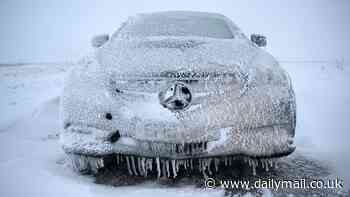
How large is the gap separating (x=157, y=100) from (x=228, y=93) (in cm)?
48

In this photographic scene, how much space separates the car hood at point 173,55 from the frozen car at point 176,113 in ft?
0.04

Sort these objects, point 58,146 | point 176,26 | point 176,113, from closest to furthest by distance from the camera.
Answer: point 176,113, point 58,146, point 176,26

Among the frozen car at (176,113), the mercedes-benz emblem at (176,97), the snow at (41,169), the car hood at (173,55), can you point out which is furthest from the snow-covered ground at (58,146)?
the car hood at (173,55)

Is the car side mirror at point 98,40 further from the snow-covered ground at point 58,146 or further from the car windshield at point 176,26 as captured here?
the snow-covered ground at point 58,146

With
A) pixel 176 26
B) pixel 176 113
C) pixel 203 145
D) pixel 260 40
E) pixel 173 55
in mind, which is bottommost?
pixel 203 145

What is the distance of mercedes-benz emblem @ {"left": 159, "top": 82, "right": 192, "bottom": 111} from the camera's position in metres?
1.87

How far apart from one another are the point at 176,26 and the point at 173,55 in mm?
1123

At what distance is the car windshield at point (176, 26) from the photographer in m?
3.08

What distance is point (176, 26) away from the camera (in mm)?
3229

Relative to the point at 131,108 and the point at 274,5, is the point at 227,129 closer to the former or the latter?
the point at 131,108

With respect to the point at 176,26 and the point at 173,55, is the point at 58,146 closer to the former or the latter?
the point at 173,55

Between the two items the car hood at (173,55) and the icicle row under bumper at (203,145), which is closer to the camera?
the icicle row under bumper at (203,145)

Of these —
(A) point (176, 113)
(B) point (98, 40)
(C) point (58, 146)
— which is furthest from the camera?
(B) point (98, 40)

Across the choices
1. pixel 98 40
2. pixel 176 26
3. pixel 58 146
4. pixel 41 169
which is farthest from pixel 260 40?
pixel 41 169
